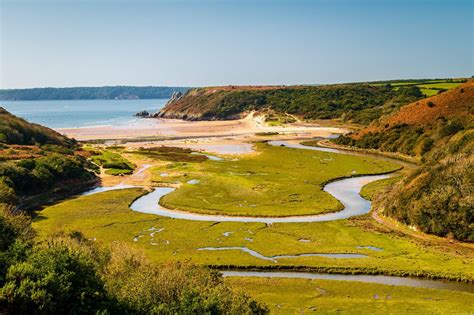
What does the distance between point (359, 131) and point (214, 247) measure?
403ft

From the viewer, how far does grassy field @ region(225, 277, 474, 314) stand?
4196cm

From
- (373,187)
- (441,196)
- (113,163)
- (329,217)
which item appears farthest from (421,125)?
(113,163)

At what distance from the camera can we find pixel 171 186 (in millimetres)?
101500

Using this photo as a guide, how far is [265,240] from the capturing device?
63.6m

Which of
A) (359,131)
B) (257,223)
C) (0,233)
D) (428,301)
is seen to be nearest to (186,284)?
(0,233)

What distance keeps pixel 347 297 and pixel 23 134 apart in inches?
4694

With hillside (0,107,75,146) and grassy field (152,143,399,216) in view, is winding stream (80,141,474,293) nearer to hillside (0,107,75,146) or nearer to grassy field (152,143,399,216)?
grassy field (152,143,399,216)

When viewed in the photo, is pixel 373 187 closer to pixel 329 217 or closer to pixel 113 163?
pixel 329 217

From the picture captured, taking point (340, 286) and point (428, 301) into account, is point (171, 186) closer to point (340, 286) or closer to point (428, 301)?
point (340, 286)

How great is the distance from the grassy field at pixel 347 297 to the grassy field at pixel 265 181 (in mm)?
27800

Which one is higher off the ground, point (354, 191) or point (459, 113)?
point (459, 113)

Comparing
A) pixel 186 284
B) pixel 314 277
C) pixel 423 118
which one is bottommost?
pixel 314 277

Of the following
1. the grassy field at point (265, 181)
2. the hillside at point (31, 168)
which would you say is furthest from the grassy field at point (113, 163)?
the grassy field at point (265, 181)

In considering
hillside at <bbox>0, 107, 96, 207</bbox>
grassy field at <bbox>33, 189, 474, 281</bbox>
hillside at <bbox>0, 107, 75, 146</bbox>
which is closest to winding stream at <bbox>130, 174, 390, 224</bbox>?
grassy field at <bbox>33, 189, 474, 281</bbox>
